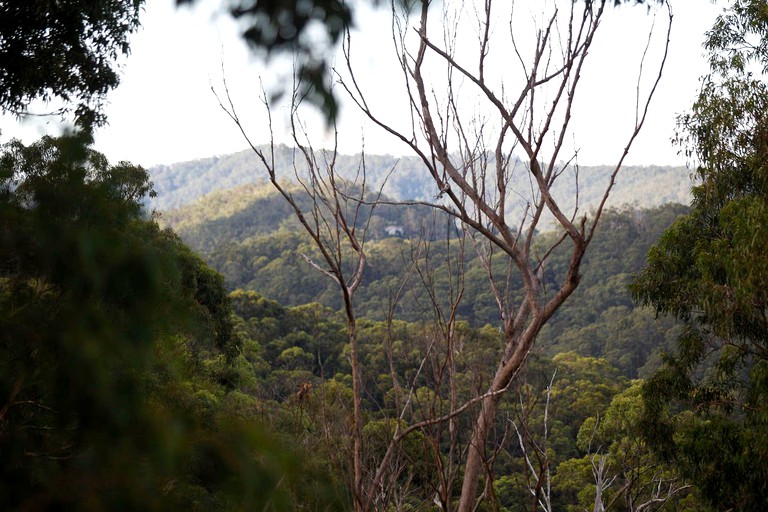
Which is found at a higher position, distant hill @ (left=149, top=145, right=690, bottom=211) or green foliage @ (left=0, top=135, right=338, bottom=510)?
distant hill @ (left=149, top=145, right=690, bottom=211)

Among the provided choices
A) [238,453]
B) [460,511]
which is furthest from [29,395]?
[460,511]

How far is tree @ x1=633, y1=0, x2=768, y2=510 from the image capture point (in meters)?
4.93

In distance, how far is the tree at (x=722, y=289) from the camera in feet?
16.2

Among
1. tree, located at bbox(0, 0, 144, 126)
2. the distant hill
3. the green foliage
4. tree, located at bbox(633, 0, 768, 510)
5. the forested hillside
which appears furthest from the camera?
the distant hill

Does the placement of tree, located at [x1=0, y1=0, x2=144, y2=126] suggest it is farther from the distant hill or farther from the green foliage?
the distant hill

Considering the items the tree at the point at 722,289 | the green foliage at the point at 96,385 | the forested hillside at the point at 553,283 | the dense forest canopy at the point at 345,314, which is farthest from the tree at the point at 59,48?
the forested hillside at the point at 553,283

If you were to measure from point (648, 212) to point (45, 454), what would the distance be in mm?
35826

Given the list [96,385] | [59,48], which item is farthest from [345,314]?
[96,385]

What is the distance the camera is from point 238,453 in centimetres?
141

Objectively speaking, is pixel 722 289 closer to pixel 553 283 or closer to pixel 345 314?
pixel 345 314

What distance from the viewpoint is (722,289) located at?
17.2 ft

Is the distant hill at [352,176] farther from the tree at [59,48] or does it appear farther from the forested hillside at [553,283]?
the tree at [59,48]

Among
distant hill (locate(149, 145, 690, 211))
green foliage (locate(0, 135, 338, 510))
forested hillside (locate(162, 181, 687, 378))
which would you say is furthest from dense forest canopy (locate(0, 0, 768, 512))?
distant hill (locate(149, 145, 690, 211))

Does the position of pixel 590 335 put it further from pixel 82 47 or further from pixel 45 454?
pixel 45 454
